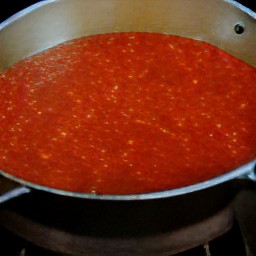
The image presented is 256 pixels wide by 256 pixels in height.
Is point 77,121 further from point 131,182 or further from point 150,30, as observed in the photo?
point 150,30

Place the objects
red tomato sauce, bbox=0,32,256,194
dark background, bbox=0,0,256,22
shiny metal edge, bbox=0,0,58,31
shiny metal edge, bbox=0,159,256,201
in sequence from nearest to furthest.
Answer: shiny metal edge, bbox=0,159,256,201 → red tomato sauce, bbox=0,32,256,194 → shiny metal edge, bbox=0,0,58,31 → dark background, bbox=0,0,256,22

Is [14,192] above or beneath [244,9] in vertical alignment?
beneath

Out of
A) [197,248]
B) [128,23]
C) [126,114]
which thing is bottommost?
[197,248]

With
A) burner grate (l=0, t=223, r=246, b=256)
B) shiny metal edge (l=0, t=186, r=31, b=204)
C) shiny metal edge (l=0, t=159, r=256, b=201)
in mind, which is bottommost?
burner grate (l=0, t=223, r=246, b=256)

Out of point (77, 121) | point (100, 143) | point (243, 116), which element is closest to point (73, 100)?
point (77, 121)

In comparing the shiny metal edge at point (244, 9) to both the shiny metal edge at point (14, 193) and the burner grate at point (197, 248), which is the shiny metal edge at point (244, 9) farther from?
the shiny metal edge at point (14, 193)

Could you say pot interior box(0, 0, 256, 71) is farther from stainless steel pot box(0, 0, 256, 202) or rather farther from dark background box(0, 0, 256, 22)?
dark background box(0, 0, 256, 22)

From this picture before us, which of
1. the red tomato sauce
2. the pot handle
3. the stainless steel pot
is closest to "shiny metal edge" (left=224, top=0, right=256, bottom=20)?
the stainless steel pot

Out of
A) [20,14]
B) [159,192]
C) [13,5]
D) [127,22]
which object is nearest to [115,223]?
[159,192]

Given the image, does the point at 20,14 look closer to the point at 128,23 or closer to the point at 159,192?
the point at 128,23
